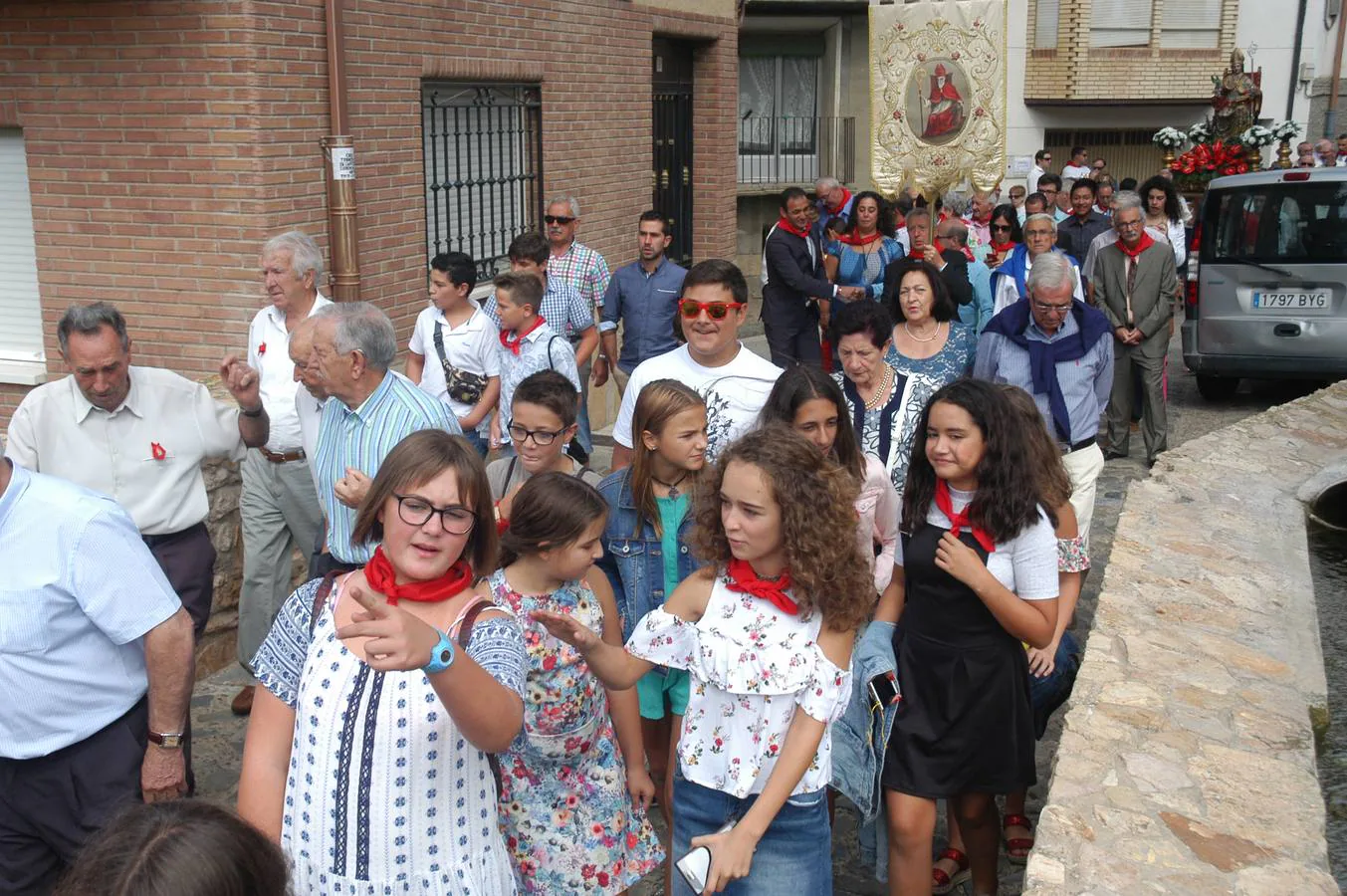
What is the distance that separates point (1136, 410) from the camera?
11.2 metres

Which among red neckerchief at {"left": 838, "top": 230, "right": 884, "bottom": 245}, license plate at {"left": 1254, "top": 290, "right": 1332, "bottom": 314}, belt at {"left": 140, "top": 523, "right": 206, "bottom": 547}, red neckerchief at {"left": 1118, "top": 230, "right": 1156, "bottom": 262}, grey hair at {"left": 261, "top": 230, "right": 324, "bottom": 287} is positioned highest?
grey hair at {"left": 261, "top": 230, "right": 324, "bottom": 287}

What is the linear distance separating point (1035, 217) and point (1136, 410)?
2.48 metres

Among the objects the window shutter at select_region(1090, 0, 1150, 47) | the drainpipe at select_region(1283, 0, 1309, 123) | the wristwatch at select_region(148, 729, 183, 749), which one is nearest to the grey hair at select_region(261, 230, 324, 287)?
the wristwatch at select_region(148, 729, 183, 749)

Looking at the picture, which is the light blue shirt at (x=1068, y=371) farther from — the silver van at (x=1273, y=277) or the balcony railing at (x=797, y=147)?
the balcony railing at (x=797, y=147)

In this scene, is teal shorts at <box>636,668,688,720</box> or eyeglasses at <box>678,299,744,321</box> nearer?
teal shorts at <box>636,668,688,720</box>

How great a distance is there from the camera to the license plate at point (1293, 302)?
11.8m

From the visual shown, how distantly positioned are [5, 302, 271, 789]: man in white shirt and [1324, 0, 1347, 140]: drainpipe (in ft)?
93.1

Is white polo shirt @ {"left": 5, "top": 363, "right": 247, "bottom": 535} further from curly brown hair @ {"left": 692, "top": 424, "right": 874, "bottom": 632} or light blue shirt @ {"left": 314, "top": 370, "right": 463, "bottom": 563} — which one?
curly brown hair @ {"left": 692, "top": 424, "right": 874, "bottom": 632}

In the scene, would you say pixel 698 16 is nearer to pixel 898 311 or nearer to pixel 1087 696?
pixel 898 311

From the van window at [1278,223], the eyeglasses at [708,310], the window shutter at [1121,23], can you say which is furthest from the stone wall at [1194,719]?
the window shutter at [1121,23]

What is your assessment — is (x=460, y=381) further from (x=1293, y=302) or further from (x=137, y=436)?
(x=1293, y=302)

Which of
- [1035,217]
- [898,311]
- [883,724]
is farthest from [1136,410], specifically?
[883,724]

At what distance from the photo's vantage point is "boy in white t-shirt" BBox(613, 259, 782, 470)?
5.08m

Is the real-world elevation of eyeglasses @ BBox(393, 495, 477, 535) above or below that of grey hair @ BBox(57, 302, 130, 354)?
below
